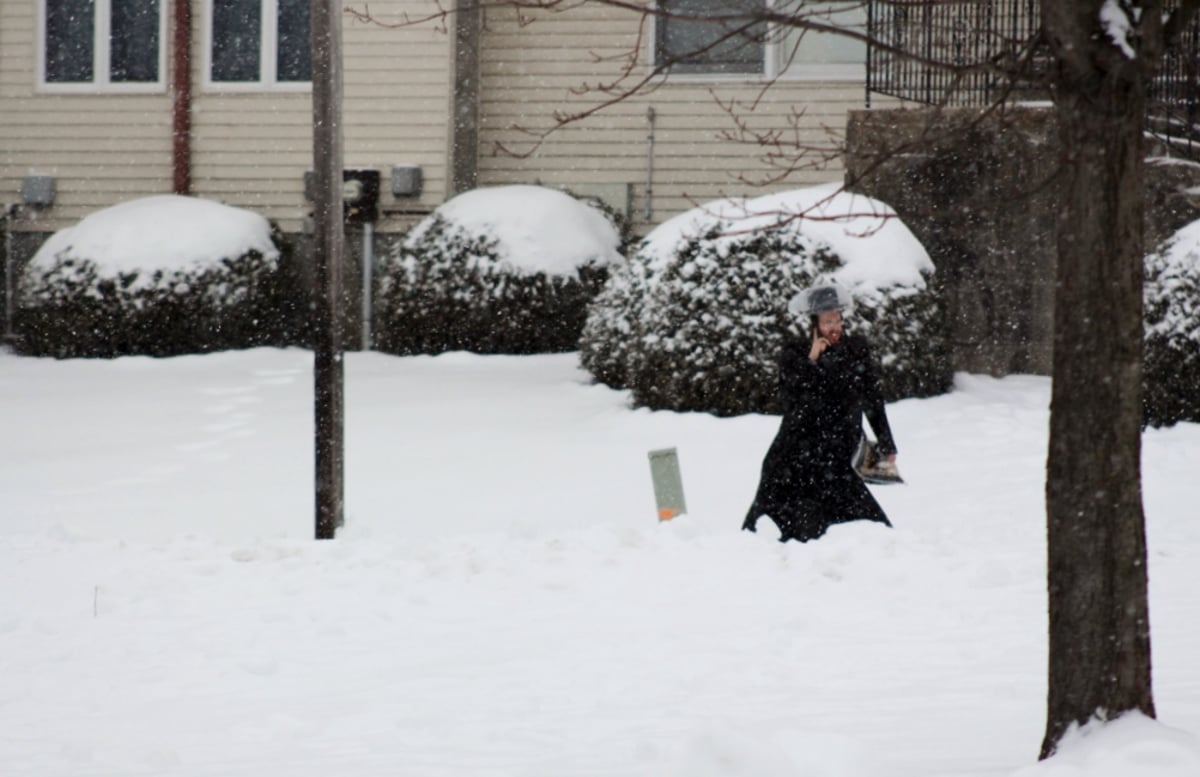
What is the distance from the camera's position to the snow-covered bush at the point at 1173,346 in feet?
35.0

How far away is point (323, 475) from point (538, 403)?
15.5 feet

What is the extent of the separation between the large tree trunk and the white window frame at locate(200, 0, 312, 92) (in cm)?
1448

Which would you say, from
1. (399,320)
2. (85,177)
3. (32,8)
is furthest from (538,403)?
(32,8)

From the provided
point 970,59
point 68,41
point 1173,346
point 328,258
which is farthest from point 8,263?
point 1173,346

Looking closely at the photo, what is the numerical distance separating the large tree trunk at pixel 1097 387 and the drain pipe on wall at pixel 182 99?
15.1 m

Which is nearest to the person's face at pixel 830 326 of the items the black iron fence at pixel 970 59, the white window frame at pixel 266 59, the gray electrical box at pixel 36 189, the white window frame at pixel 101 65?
the black iron fence at pixel 970 59

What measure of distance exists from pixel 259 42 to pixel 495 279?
16.2 feet

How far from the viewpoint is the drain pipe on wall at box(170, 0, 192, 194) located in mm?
17141

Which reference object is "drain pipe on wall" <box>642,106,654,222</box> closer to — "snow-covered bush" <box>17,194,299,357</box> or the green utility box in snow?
"snow-covered bush" <box>17,194,299,357</box>

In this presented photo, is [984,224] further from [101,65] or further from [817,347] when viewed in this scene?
[101,65]

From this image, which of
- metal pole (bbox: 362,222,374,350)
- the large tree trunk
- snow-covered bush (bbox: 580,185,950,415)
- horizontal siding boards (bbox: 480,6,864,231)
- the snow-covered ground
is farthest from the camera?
metal pole (bbox: 362,222,374,350)

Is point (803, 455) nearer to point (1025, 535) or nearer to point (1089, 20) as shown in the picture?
point (1025, 535)

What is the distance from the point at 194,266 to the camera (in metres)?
15.4

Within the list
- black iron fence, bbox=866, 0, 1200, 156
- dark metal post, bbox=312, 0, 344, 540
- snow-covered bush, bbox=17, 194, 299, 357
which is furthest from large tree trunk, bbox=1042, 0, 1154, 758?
snow-covered bush, bbox=17, 194, 299, 357
